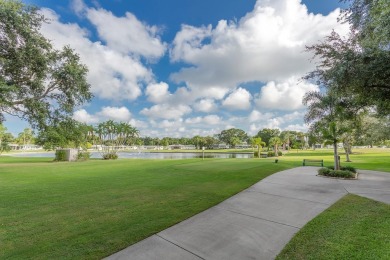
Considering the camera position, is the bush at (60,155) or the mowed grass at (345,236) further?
the bush at (60,155)

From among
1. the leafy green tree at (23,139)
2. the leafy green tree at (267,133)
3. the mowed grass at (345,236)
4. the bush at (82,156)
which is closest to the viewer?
the mowed grass at (345,236)

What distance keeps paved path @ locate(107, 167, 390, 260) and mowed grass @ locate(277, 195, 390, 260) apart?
0.24 meters

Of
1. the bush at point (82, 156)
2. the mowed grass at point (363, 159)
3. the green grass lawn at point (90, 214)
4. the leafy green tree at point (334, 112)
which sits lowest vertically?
the mowed grass at point (363, 159)

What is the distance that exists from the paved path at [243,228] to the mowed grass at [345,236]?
24 cm

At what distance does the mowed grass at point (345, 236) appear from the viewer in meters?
3.82

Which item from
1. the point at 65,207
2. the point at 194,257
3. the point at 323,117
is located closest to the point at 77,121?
the point at 65,207

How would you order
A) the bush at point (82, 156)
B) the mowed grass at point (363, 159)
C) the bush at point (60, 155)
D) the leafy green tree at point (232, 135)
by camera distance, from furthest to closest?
the leafy green tree at point (232, 135) < the bush at point (82, 156) < the bush at point (60, 155) < the mowed grass at point (363, 159)

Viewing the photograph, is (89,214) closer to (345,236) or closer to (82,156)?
(345,236)

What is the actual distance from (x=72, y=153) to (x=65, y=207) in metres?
27.4

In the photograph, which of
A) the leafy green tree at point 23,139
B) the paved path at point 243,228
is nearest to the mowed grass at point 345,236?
the paved path at point 243,228

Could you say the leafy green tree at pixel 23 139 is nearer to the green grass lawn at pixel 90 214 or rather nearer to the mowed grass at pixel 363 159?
the mowed grass at pixel 363 159

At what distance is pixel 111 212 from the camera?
6055mm

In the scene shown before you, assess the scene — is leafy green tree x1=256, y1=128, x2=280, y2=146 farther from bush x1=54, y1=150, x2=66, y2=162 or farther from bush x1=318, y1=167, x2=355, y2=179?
bush x1=318, y1=167, x2=355, y2=179

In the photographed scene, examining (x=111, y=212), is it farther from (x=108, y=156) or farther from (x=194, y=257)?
(x=108, y=156)
